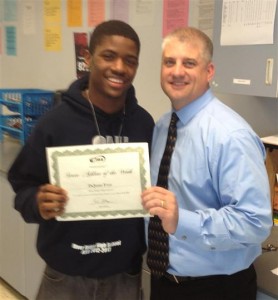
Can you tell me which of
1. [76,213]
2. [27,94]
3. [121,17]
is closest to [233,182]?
[76,213]

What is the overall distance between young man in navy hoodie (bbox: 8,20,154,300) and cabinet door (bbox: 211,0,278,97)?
1.01ft

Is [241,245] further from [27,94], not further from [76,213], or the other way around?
[27,94]

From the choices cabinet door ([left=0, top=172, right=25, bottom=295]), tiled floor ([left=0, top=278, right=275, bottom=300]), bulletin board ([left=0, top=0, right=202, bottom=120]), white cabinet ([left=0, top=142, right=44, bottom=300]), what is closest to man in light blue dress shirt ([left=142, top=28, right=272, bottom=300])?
bulletin board ([left=0, top=0, right=202, bottom=120])

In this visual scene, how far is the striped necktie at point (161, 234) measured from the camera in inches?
51.4

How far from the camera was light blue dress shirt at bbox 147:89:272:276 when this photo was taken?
111 centimetres

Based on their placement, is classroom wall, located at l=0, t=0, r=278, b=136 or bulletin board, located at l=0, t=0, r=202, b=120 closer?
classroom wall, located at l=0, t=0, r=278, b=136

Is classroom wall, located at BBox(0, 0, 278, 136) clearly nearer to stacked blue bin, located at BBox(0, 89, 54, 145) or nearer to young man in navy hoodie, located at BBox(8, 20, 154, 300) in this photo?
stacked blue bin, located at BBox(0, 89, 54, 145)

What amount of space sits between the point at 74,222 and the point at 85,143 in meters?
0.27

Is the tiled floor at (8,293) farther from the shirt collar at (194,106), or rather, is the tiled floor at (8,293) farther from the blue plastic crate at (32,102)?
the shirt collar at (194,106)

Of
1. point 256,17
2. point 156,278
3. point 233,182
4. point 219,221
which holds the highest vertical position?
point 256,17

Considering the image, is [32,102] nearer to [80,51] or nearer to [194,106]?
[80,51]

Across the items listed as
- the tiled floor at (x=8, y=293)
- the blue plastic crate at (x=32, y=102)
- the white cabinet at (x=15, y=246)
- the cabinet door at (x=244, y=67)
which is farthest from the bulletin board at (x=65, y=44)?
the tiled floor at (x=8, y=293)

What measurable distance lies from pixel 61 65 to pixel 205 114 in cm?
177

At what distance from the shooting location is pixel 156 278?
1.40 meters
